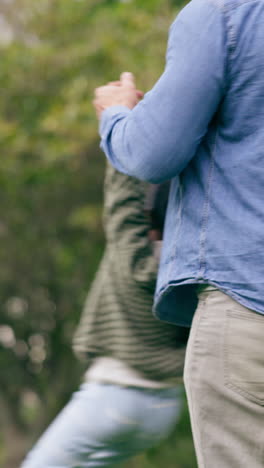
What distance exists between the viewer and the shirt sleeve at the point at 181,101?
4.51 feet

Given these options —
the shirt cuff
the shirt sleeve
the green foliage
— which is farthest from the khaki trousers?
the green foliage

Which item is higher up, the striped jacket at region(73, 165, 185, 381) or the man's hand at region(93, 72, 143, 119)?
the man's hand at region(93, 72, 143, 119)

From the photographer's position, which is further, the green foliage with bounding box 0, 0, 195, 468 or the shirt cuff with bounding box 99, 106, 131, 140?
the green foliage with bounding box 0, 0, 195, 468

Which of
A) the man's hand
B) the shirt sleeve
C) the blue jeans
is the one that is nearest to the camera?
the shirt sleeve

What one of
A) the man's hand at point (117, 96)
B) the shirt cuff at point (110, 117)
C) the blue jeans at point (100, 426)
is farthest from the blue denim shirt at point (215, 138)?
the blue jeans at point (100, 426)

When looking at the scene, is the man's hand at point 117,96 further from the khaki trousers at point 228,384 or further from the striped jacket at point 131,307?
the khaki trousers at point 228,384

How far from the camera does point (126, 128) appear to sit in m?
1.51

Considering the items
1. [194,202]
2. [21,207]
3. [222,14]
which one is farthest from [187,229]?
[21,207]

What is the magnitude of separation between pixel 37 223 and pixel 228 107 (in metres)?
10.4

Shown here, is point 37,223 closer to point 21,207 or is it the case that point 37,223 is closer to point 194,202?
point 21,207

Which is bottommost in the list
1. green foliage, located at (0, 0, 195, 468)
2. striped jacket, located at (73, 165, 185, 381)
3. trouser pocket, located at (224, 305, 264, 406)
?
green foliage, located at (0, 0, 195, 468)

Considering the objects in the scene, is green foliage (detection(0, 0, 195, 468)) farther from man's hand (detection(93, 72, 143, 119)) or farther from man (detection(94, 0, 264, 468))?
man (detection(94, 0, 264, 468))

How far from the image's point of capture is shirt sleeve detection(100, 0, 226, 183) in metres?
1.38

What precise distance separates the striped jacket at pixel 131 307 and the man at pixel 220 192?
2.11ft
